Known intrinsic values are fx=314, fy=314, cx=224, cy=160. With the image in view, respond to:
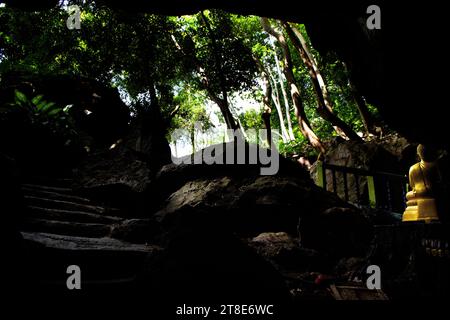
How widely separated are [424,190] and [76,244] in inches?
157

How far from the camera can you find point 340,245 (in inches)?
201

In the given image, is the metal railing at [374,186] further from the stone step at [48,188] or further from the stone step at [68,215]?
the stone step at [48,188]

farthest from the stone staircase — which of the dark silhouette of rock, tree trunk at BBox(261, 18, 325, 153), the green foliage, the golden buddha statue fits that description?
tree trunk at BBox(261, 18, 325, 153)

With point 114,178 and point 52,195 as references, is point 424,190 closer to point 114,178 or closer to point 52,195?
point 114,178

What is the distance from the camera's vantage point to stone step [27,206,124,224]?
4.76 m

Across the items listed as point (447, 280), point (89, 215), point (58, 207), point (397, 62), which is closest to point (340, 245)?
point (447, 280)

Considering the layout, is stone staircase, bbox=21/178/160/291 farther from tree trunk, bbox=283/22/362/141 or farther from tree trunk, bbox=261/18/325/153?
tree trunk, bbox=283/22/362/141

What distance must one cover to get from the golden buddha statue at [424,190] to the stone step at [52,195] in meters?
5.51

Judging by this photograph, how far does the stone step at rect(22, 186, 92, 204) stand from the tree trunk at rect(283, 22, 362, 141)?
30.7ft

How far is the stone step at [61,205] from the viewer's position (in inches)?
204

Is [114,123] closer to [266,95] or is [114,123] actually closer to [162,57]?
[162,57]

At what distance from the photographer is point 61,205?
5.49m

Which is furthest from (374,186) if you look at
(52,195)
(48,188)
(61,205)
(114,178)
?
(48,188)
